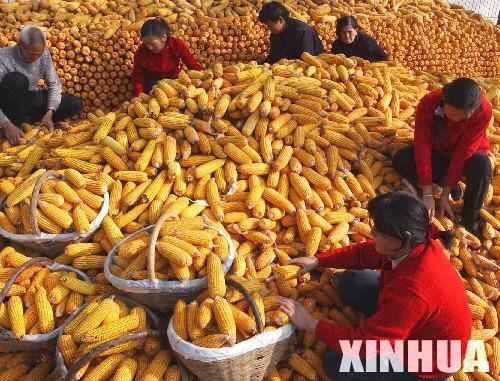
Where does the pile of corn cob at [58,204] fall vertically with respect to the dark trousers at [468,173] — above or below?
below

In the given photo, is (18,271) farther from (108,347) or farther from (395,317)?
Result: (395,317)

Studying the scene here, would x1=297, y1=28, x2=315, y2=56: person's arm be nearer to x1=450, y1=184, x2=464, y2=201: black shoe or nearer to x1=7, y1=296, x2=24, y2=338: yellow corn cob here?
x1=450, y1=184, x2=464, y2=201: black shoe

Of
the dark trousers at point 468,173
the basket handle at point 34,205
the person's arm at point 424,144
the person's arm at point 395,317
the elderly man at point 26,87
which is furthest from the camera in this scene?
the elderly man at point 26,87

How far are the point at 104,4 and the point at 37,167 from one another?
18.1 feet

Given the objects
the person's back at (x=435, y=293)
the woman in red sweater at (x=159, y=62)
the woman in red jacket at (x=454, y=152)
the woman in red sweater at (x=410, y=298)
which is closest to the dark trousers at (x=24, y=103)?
the woman in red sweater at (x=159, y=62)

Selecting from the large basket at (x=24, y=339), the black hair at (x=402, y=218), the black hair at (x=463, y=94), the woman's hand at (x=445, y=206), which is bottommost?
the large basket at (x=24, y=339)

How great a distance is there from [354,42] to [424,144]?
3.56 meters

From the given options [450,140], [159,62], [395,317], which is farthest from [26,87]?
[395,317]

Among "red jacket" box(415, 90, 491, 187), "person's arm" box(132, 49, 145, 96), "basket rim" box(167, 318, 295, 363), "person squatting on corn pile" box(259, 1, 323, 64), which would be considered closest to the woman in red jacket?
"red jacket" box(415, 90, 491, 187)

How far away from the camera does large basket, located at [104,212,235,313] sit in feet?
9.30

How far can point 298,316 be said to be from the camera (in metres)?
2.82

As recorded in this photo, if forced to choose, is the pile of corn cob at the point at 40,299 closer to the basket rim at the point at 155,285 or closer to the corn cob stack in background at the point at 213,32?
the basket rim at the point at 155,285

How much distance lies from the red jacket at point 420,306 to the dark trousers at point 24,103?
17.1ft

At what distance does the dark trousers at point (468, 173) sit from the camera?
3963mm
